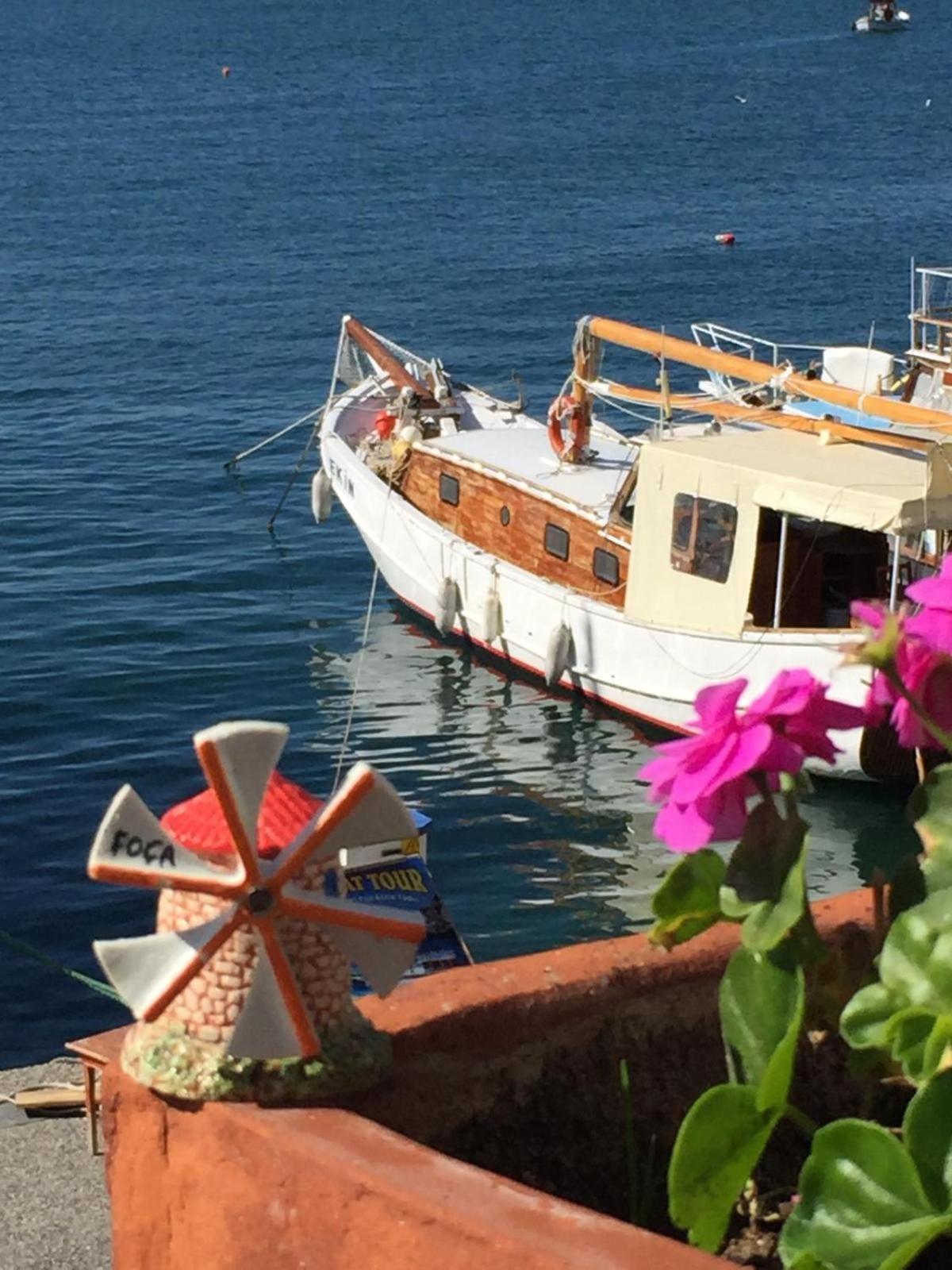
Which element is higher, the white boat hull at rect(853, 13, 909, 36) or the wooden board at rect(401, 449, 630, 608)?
the white boat hull at rect(853, 13, 909, 36)

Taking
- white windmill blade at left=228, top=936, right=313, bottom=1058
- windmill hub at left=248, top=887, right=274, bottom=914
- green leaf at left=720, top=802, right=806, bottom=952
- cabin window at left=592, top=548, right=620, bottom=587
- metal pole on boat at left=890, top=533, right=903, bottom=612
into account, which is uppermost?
green leaf at left=720, top=802, right=806, bottom=952

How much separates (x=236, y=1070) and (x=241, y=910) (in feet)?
0.69

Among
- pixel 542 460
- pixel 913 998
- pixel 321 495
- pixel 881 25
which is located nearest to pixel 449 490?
pixel 542 460

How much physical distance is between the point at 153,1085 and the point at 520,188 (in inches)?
→ 2442

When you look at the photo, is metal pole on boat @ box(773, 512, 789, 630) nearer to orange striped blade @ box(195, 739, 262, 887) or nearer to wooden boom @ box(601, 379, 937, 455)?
wooden boom @ box(601, 379, 937, 455)

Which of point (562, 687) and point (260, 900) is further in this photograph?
point (562, 687)

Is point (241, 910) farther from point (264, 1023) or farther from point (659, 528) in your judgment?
point (659, 528)

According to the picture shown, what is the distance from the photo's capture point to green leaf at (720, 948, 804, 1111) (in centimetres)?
270

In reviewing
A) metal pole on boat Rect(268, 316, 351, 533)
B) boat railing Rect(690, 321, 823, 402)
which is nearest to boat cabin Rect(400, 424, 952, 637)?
boat railing Rect(690, 321, 823, 402)

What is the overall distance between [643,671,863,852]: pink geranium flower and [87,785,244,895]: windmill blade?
65 cm

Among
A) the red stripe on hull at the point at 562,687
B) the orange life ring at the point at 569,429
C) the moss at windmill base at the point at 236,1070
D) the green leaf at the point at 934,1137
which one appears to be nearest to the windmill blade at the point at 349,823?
the moss at windmill base at the point at 236,1070

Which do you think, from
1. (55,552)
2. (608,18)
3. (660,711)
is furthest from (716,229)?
(608,18)

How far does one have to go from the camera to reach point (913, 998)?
95.3 inches

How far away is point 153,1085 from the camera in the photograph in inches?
117
